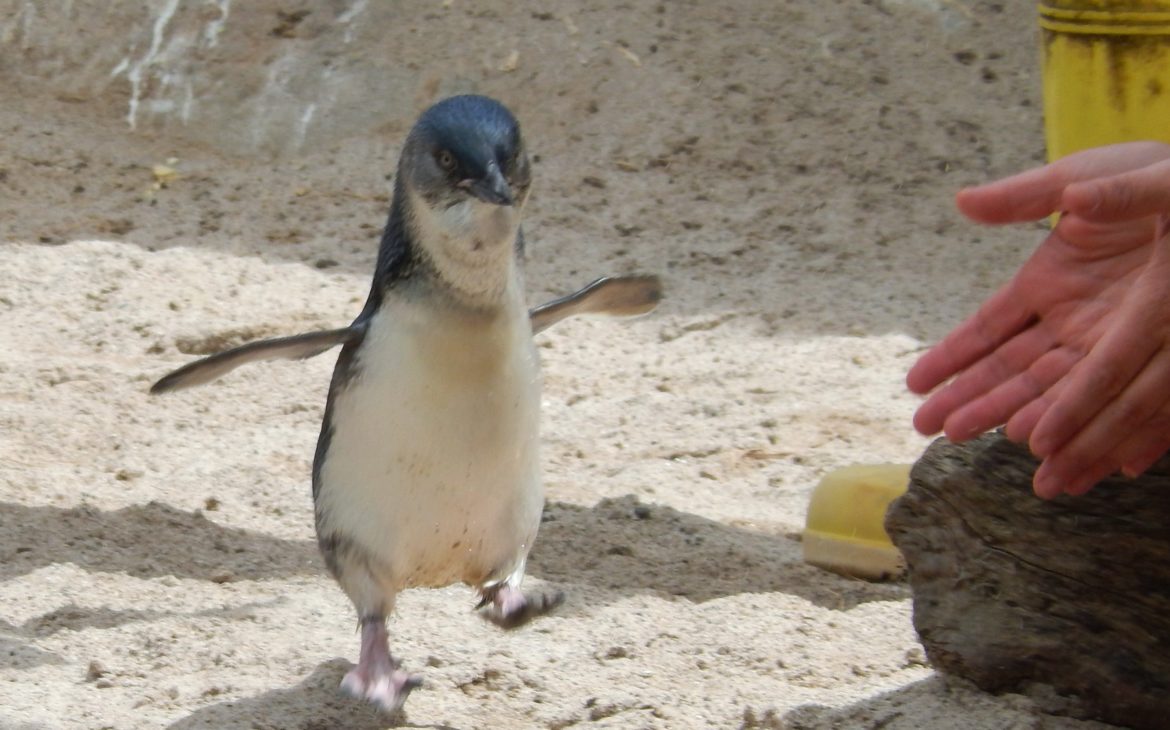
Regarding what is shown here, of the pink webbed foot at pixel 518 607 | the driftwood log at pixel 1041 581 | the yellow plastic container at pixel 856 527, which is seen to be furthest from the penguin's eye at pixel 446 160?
the yellow plastic container at pixel 856 527

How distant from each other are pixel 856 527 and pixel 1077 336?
3.67 feet

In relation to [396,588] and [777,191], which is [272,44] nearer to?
[777,191]

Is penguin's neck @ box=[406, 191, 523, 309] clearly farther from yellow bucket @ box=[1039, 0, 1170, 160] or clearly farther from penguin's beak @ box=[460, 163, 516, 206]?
yellow bucket @ box=[1039, 0, 1170, 160]

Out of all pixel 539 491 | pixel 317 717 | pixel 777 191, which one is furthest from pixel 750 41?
pixel 317 717

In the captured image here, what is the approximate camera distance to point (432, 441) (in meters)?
2.44

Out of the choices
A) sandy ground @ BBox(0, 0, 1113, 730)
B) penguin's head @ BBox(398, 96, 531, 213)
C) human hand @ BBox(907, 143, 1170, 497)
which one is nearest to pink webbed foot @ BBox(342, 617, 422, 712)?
sandy ground @ BBox(0, 0, 1113, 730)

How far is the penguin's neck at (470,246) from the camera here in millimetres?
2316

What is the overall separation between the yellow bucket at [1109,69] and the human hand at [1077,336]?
0.88 meters

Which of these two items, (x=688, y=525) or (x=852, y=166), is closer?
(x=688, y=525)

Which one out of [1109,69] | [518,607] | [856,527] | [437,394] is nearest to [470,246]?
[437,394]

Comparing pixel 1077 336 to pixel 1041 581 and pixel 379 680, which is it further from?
pixel 379 680

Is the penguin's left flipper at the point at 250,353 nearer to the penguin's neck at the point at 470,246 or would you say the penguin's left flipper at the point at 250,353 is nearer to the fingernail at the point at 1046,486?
the penguin's neck at the point at 470,246

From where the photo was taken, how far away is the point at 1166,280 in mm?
1827

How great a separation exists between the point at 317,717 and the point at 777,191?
11.5ft
